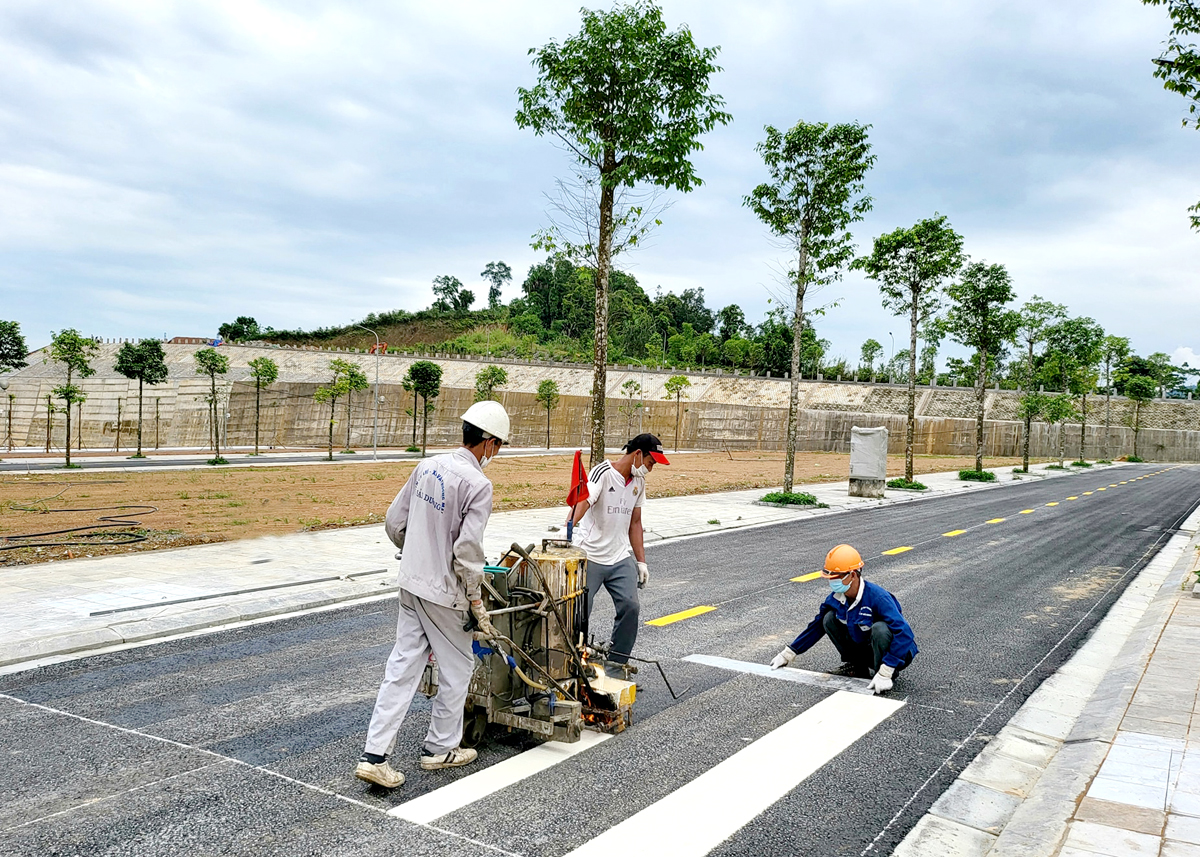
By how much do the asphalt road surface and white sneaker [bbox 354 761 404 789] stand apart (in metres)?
0.07

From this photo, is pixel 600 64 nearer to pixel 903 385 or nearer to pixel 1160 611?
pixel 1160 611

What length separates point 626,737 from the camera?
498cm

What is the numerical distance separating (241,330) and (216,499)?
132206 millimetres

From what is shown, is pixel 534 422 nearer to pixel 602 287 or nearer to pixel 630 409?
pixel 630 409

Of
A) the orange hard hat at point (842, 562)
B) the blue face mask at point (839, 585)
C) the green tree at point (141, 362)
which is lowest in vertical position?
the blue face mask at point (839, 585)

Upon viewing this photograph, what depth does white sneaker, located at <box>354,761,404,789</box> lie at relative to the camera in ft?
13.3

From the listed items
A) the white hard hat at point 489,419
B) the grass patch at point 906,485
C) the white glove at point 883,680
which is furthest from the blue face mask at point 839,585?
the grass patch at point 906,485

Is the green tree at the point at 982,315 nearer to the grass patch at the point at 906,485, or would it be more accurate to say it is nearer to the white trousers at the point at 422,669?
the grass patch at the point at 906,485

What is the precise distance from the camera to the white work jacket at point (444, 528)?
4.11 meters

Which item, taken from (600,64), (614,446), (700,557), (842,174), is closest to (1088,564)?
(700,557)

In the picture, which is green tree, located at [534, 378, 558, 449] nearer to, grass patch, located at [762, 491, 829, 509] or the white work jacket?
grass patch, located at [762, 491, 829, 509]

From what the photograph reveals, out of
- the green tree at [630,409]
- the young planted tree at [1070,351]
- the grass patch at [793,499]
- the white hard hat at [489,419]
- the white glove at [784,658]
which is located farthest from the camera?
the green tree at [630,409]

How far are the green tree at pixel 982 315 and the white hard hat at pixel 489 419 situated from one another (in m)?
31.6

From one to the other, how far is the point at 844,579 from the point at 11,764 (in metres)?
5.39
